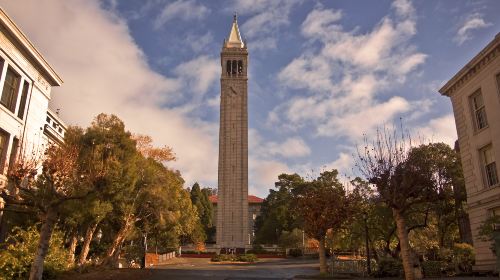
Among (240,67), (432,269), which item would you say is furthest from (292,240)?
(432,269)

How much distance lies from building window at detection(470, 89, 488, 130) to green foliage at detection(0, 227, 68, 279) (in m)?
24.8

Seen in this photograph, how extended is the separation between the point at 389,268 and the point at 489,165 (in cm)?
830

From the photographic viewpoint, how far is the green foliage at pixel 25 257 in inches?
705

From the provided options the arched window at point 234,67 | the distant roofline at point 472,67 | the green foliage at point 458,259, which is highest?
the arched window at point 234,67

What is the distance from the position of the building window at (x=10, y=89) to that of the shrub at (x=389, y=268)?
936 inches

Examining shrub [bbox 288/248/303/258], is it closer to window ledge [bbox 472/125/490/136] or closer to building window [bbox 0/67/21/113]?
window ledge [bbox 472/125/490/136]

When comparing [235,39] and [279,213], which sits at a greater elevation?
[235,39]

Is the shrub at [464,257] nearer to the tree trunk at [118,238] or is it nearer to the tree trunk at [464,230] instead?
the tree trunk at [464,230]

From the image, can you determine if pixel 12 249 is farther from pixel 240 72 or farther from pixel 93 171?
pixel 240 72

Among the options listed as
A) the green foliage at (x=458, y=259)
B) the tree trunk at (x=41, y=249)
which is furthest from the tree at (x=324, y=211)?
the tree trunk at (x=41, y=249)

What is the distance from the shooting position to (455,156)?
39.9 metres

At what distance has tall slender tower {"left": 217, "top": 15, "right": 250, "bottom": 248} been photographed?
73.9 metres

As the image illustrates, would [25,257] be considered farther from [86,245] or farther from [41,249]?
[86,245]

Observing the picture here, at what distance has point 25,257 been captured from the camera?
62.7ft
